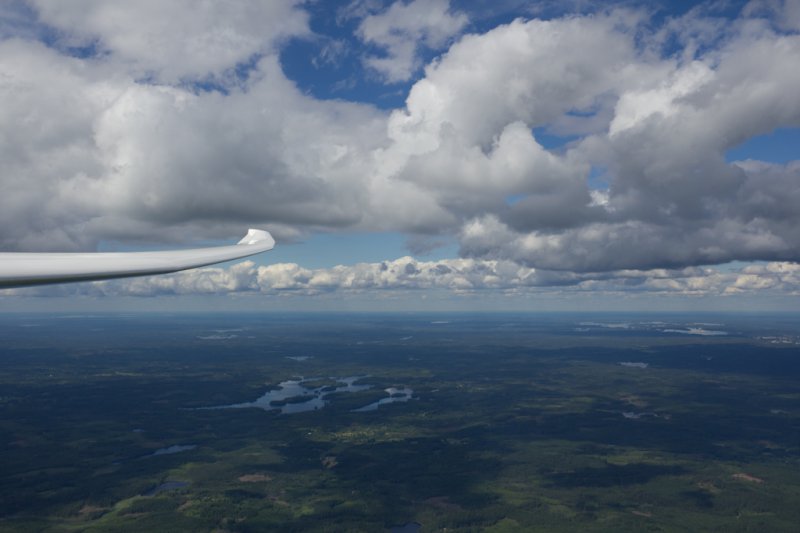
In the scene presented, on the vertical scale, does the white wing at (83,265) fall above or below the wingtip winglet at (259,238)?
below

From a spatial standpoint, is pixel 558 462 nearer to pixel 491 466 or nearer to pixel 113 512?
pixel 491 466

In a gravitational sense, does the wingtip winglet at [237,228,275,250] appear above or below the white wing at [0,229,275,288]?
above

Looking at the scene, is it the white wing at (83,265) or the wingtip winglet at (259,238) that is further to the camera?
the wingtip winglet at (259,238)

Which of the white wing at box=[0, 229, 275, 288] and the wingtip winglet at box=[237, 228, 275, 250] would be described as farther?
the wingtip winglet at box=[237, 228, 275, 250]

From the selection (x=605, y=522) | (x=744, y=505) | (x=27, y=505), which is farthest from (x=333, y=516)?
(x=744, y=505)
